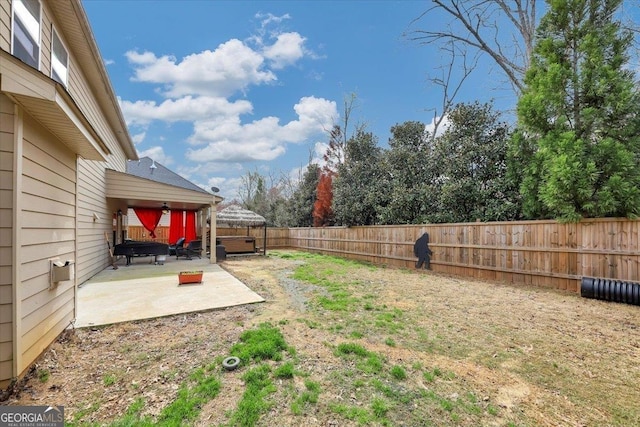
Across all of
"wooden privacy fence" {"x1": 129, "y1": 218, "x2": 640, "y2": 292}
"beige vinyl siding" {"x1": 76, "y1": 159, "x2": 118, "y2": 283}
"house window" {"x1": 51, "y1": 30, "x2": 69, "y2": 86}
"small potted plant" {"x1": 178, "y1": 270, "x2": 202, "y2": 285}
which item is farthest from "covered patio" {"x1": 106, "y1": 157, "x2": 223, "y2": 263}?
"wooden privacy fence" {"x1": 129, "y1": 218, "x2": 640, "y2": 292}

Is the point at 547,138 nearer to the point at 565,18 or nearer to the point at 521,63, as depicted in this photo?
the point at 565,18

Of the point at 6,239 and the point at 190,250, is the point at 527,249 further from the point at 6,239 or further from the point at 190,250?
the point at 190,250

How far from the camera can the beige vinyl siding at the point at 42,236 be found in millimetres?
2602

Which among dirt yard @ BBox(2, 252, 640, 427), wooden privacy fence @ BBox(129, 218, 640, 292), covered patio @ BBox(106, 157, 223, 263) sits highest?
covered patio @ BBox(106, 157, 223, 263)

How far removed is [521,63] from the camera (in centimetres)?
1128

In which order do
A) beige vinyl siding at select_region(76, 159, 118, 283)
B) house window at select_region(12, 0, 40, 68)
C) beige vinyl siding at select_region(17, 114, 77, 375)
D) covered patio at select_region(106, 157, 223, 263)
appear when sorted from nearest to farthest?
beige vinyl siding at select_region(17, 114, 77, 375) < house window at select_region(12, 0, 40, 68) < beige vinyl siding at select_region(76, 159, 118, 283) < covered patio at select_region(106, 157, 223, 263)

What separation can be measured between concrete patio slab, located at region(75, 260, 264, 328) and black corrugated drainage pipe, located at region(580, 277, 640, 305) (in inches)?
261

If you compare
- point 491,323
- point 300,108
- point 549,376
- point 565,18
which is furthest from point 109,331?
point 300,108

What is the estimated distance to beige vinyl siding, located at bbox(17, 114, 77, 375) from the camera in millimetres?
2602

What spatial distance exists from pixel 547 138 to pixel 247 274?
8.68m

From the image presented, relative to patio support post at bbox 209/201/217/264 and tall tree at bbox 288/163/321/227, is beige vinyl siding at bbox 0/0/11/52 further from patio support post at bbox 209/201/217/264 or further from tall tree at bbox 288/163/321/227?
tall tree at bbox 288/163/321/227

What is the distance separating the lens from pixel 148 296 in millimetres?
5434

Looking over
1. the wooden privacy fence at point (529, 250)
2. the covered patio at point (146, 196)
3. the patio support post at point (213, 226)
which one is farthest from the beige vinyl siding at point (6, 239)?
the wooden privacy fence at point (529, 250)
